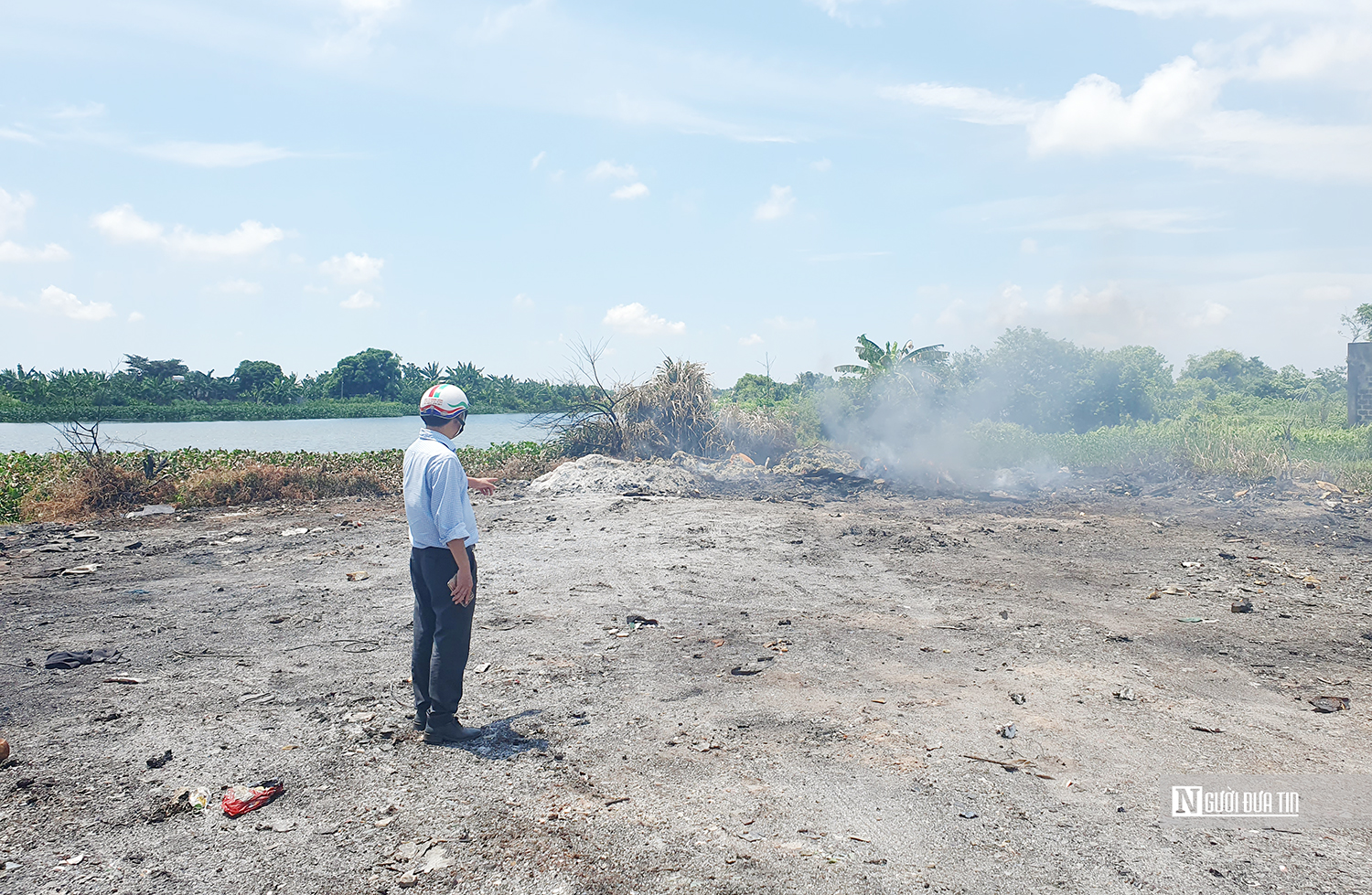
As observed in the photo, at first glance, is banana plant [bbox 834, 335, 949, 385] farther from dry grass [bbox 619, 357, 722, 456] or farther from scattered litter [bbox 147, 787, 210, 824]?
scattered litter [bbox 147, 787, 210, 824]

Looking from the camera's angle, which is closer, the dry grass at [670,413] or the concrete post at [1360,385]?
the concrete post at [1360,385]

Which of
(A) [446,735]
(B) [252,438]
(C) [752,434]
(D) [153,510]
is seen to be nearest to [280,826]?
(A) [446,735]

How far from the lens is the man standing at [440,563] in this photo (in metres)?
3.92

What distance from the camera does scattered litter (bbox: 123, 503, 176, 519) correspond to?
12686 mm

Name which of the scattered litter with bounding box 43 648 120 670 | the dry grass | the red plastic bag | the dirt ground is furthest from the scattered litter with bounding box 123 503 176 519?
the red plastic bag

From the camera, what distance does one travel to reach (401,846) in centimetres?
309

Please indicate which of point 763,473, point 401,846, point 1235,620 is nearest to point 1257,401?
point 763,473

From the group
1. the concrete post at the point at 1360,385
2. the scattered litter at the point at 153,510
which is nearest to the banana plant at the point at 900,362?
the concrete post at the point at 1360,385

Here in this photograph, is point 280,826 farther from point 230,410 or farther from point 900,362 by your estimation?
point 230,410

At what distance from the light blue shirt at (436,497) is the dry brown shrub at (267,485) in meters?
12.1

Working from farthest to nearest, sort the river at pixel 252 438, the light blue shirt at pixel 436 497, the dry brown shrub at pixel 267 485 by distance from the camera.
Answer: the river at pixel 252 438, the dry brown shrub at pixel 267 485, the light blue shirt at pixel 436 497

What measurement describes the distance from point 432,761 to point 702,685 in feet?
6.00

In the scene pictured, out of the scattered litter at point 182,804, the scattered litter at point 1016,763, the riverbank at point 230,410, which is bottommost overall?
the scattered litter at point 1016,763

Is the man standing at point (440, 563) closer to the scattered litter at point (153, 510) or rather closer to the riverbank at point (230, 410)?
the scattered litter at point (153, 510)
